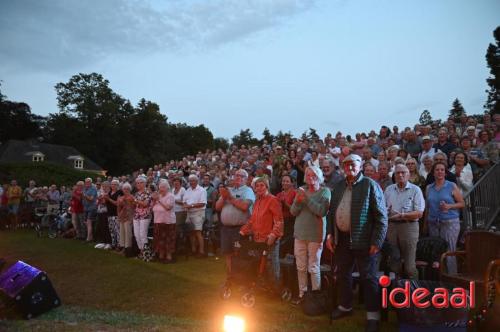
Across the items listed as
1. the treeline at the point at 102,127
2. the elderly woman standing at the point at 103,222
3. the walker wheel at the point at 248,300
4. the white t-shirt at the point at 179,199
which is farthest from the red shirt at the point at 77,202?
the treeline at the point at 102,127

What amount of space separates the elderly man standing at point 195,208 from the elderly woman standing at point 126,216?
1.35m

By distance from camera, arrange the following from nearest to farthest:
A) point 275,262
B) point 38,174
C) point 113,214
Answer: point 275,262 → point 113,214 → point 38,174

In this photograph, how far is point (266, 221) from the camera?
5680 mm

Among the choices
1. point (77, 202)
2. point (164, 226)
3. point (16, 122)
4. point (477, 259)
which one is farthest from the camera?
point (16, 122)

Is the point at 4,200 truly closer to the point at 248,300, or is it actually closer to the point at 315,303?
the point at 248,300

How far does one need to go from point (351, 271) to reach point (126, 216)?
6.34m

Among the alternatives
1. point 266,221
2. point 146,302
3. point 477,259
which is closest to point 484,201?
point 477,259

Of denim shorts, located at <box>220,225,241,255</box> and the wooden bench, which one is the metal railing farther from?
denim shorts, located at <box>220,225,241,255</box>

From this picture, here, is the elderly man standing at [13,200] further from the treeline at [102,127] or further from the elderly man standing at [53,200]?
the treeline at [102,127]

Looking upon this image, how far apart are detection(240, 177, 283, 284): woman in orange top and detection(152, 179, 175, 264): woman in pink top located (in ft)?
11.2

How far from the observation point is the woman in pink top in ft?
28.4

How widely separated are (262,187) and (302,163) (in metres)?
4.75

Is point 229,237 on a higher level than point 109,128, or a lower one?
lower

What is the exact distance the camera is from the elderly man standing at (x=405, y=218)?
5.11 metres
